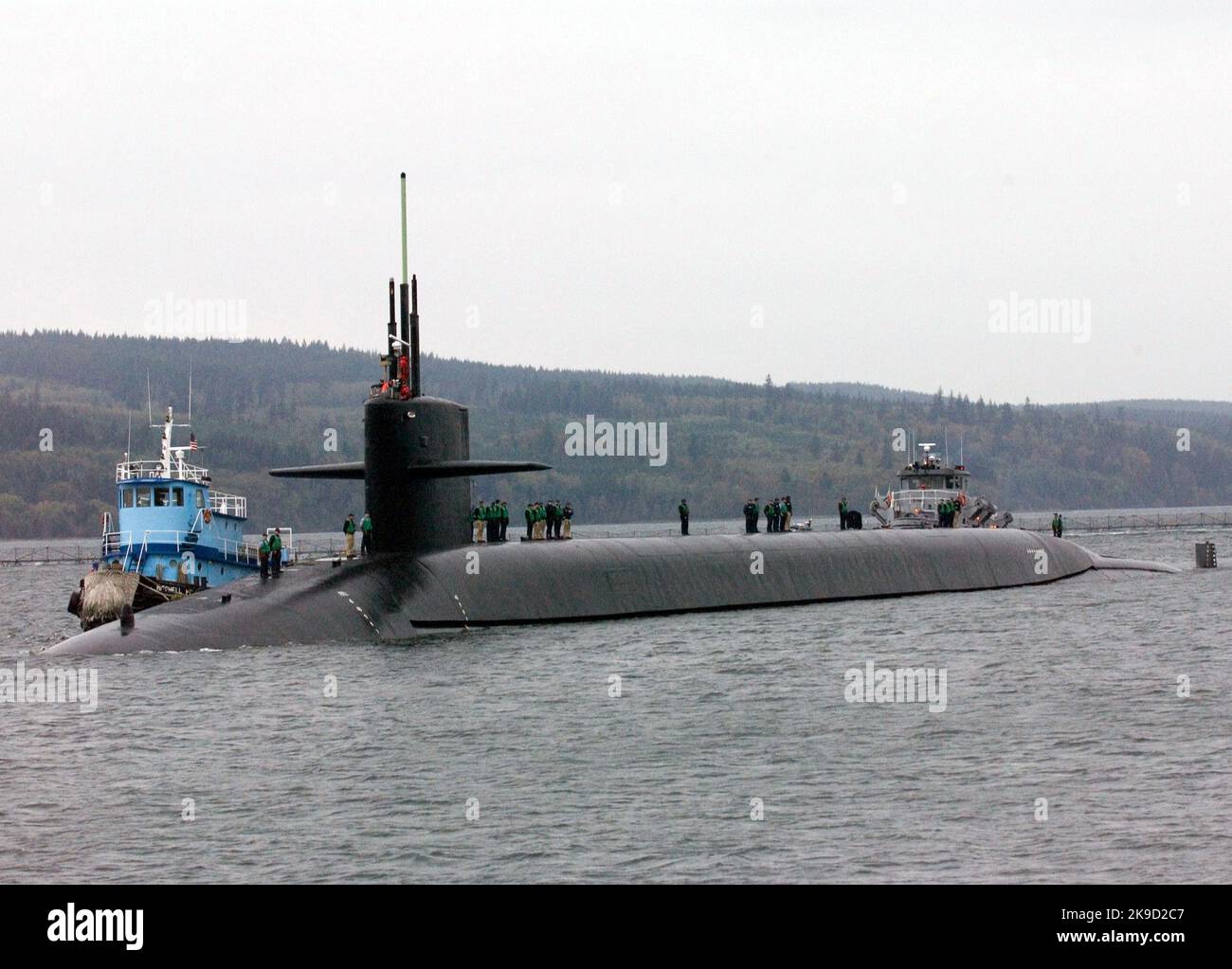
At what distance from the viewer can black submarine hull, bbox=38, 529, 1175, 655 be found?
1116 inches

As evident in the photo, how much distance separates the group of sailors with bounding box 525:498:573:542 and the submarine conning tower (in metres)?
7.07

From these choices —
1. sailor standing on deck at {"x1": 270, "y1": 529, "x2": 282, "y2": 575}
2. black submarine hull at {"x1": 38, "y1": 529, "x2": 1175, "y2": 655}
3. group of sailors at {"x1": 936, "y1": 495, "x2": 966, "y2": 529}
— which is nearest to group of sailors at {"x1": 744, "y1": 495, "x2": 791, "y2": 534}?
black submarine hull at {"x1": 38, "y1": 529, "x2": 1175, "y2": 655}

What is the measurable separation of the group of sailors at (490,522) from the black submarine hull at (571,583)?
185 centimetres

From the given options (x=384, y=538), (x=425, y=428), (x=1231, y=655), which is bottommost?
(x=1231, y=655)

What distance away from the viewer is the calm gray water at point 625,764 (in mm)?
15578

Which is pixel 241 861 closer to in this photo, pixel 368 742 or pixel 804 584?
pixel 368 742

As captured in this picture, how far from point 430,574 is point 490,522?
7989mm

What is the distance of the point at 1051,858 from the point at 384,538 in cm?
1893

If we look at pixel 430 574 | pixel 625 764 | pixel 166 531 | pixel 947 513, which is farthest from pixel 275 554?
pixel 947 513

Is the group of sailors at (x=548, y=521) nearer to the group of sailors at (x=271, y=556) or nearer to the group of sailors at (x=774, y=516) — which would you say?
the group of sailors at (x=774, y=516)

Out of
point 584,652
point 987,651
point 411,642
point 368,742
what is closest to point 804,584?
point 987,651

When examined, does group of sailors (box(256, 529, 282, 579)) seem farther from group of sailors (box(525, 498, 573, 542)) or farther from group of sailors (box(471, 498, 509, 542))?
group of sailors (box(525, 498, 573, 542))

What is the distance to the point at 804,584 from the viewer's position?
40.2 m
